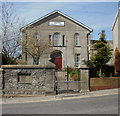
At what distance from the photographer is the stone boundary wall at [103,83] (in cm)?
1519

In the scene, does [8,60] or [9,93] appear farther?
[8,60]

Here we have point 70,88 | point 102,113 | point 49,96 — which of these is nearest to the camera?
point 102,113

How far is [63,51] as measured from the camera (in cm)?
2777

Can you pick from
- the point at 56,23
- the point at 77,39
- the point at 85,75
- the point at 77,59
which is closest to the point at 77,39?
the point at 77,39

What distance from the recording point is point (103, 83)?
51.3 ft

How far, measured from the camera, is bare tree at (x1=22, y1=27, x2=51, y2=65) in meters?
24.5

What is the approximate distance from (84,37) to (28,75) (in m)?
16.5

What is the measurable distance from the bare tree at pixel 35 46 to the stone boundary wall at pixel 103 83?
1151cm

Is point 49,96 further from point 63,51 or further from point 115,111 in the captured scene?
point 63,51

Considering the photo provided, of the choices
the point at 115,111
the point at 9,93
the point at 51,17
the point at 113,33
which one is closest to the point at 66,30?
the point at 51,17

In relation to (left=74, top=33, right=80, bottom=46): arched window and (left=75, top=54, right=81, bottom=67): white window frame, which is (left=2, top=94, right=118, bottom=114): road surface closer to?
(left=75, top=54, right=81, bottom=67): white window frame

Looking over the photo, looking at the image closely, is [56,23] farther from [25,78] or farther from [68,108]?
[68,108]

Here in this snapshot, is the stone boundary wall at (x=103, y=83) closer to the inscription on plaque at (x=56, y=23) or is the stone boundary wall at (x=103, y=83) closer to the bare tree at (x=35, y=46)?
the bare tree at (x=35, y=46)

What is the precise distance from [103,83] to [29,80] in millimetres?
6128
